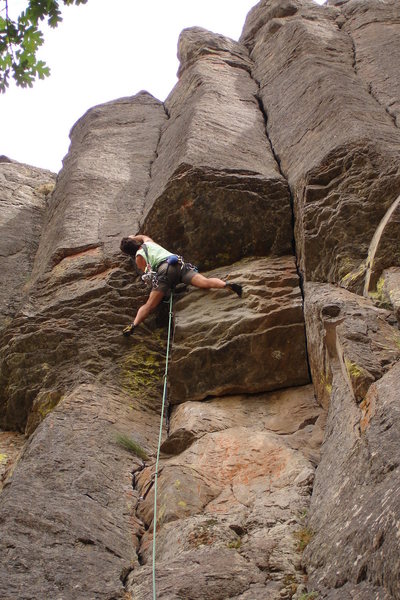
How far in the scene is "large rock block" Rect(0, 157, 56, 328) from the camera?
10703 millimetres

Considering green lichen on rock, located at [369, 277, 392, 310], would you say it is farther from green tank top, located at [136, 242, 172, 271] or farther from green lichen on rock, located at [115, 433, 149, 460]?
green tank top, located at [136, 242, 172, 271]

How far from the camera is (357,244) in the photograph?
7.56 m

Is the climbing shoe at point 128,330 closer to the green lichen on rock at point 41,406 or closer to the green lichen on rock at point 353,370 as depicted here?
the green lichen on rock at point 41,406

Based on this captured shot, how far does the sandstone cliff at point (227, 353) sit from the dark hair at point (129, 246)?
24cm

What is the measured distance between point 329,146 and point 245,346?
8.71 feet

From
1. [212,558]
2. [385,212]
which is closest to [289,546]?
[212,558]

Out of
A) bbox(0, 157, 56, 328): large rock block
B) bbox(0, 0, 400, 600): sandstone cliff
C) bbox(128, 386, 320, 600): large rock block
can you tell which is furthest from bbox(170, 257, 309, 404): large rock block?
bbox(0, 157, 56, 328): large rock block

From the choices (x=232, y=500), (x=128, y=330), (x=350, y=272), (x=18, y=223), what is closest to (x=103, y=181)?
(x=18, y=223)

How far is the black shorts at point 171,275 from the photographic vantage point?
28.3ft

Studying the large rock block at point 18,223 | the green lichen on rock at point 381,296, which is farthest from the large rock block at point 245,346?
the large rock block at point 18,223

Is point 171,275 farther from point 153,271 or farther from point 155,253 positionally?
point 155,253

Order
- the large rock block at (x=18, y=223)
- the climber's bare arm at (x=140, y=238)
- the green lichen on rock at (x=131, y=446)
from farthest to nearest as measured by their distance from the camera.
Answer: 1. the large rock block at (x=18, y=223)
2. the climber's bare arm at (x=140, y=238)
3. the green lichen on rock at (x=131, y=446)

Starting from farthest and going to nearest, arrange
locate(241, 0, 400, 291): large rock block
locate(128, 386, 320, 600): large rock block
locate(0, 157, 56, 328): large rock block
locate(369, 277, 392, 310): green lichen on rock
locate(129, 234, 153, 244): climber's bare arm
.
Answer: locate(0, 157, 56, 328): large rock block < locate(129, 234, 153, 244): climber's bare arm < locate(241, 0, 400, 291): large rock block < locate(369, 277, 392, 310): green lichen on rock < locate(128, 386, 320, 600): large rock block

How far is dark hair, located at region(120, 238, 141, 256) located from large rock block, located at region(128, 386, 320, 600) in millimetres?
2446
